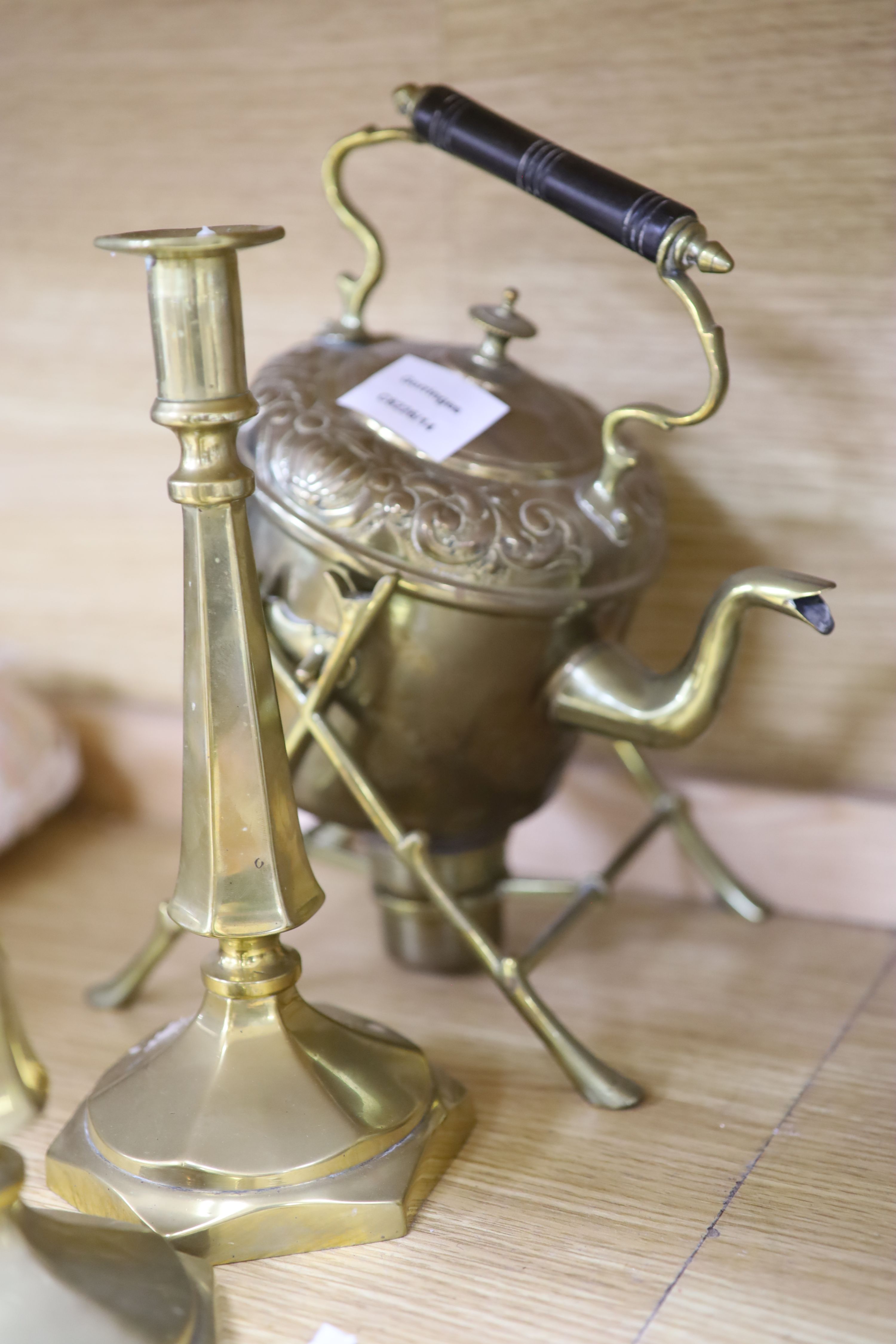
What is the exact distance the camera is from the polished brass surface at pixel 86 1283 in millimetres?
477

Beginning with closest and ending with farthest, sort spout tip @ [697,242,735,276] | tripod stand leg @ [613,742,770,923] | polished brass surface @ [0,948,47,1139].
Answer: polished brass surface @ [0,948,47,1139] < spout tip @ [697,242,735,276] < tripod stand leg @ [613,742,770,923]

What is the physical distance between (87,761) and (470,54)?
24.0 inches

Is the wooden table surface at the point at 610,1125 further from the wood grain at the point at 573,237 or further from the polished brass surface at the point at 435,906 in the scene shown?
the wood grain at the point at 573,237

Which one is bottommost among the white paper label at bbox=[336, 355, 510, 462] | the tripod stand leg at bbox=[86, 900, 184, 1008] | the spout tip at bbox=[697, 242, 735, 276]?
the tripod stand leg at bbox=[86, 900, 184, 1008]

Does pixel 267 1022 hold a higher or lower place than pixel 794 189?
lower

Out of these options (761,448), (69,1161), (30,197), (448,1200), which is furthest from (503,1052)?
(30,197)

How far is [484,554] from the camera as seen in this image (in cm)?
64

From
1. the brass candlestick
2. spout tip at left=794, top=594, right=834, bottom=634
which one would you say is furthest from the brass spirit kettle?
the brass candlestick

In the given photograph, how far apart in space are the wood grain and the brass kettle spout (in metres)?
0.19

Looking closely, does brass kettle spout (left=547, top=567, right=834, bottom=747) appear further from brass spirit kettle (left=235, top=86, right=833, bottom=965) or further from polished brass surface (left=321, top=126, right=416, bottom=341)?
polished brass surface (left=321, top=126, right=416, bottom=341)

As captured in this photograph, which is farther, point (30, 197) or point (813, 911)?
point (30, 197)

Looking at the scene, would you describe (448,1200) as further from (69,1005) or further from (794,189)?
(794,189)

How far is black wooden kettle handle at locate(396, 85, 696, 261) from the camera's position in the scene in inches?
24.2

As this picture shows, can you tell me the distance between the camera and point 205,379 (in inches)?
19.8
